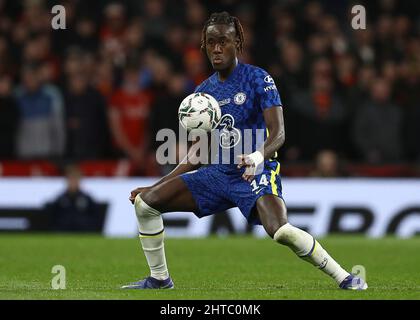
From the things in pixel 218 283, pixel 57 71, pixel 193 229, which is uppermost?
pixel 57 71

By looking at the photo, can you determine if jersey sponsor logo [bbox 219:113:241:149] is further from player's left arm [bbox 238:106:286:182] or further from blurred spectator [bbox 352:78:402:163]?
blurred spectator [bbox 352:78:402:163]

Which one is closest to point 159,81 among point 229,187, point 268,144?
point 229,187

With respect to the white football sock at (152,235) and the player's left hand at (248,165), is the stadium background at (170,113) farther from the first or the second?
the player's left hand at (248,165)

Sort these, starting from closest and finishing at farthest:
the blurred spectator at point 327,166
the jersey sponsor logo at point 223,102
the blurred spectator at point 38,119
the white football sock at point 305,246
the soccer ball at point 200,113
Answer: the white football sock at point 305,246 → the soccer ball at point 200,113 → the jersey sponsor logo at point 223,102 → the blurred spectator at point 327,166 → the blurred spectator at point 38,119

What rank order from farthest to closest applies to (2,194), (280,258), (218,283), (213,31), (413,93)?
(413,93) < (2,194) < (280,258) < (218,283) < (213,31)

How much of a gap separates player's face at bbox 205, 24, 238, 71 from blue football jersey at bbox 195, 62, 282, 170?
19 centimetres

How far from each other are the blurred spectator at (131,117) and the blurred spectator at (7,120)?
1508 millimetres

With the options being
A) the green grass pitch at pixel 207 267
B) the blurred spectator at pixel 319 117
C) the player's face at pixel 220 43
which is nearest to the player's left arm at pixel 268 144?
the player's face at pixel 220 43

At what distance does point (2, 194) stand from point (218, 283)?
7679 millimetres

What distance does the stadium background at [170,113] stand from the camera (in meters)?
16.3

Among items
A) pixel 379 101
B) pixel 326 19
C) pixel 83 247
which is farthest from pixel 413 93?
pixel 83 247

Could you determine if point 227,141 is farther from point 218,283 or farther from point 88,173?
point 88,173

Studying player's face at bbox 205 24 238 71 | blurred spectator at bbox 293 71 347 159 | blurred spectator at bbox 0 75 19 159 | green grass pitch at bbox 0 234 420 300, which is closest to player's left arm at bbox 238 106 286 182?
player's face at bbox 205 24 238 71

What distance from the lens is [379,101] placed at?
16.9 metres
